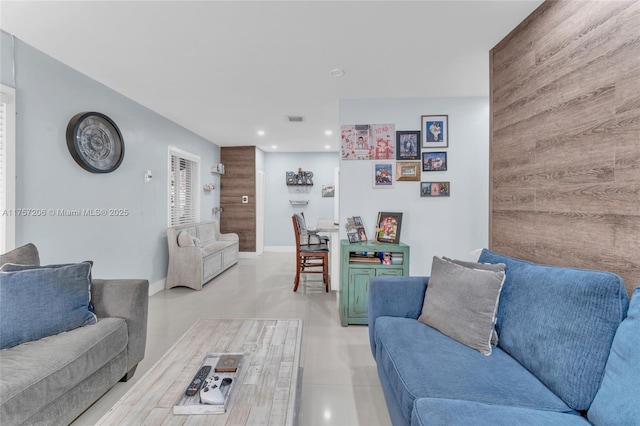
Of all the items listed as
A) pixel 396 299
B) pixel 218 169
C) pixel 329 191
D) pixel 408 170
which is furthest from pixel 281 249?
pixel 396 299

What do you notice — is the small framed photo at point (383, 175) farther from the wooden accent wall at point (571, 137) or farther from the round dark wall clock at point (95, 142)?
the round dark wall clock at point (95, 142)

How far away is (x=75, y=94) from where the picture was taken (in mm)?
2799

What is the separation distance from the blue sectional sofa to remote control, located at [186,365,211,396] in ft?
2.99

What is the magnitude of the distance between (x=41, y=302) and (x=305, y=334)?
201 cm

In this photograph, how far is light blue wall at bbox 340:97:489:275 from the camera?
3.37m

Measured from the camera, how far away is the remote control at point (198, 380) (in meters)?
1.23

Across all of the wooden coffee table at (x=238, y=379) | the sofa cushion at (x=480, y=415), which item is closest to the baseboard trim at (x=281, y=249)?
the wooden coffee table at (x=238, y=379)

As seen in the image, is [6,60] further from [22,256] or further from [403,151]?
[403,151]

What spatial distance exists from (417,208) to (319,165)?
4.21 metres

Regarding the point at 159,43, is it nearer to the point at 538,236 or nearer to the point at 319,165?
the point at 538,236

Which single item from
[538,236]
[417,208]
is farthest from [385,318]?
[417,208]

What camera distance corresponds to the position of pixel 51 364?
1.46 meters

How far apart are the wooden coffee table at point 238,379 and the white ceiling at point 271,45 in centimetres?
213

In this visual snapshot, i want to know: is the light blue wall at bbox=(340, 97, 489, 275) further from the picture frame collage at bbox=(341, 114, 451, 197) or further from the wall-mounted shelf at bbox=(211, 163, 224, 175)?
the wall-mounted shelf at bbox=(211, 163, 224, 175)
